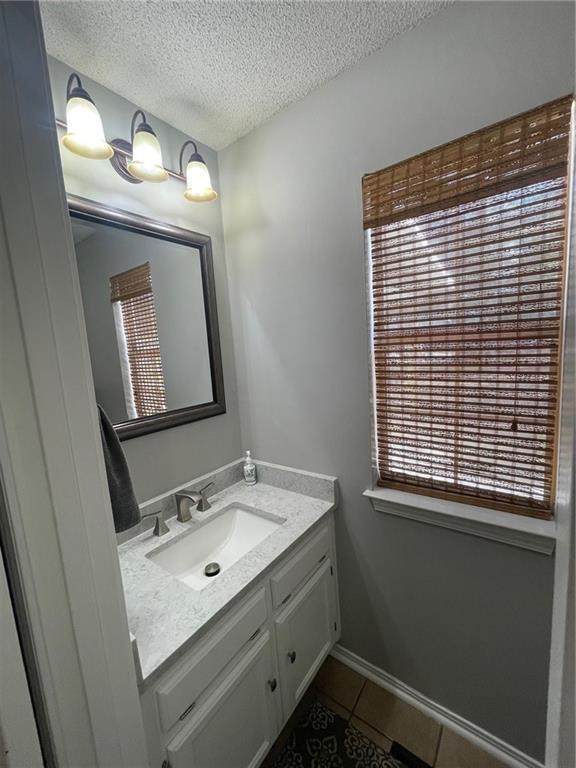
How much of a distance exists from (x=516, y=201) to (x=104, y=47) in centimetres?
136

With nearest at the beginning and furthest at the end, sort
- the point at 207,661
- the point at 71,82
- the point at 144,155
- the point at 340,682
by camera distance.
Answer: the point at 207,661 → the point at 71,82 → the point at 144,155 → the point at 340,682

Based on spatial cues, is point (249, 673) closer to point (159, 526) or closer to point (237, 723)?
point (237, 723)

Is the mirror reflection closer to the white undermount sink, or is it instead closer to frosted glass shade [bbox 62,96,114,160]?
frosted glass shade [bbox 62,96,114,160]

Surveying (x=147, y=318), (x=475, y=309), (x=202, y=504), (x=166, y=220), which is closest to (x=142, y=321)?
(x=147, y=318)

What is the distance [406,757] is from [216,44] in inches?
100

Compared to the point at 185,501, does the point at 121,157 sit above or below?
above

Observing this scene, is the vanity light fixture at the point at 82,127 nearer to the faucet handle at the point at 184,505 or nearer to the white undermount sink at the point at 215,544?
the faucet handle at the point at 184,505

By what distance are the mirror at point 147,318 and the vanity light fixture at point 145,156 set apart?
17 cm

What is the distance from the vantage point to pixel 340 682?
1.42 metres

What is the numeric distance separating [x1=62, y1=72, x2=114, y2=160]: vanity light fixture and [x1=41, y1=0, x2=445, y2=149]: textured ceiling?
0.16m

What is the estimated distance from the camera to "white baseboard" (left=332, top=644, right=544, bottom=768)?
112cm

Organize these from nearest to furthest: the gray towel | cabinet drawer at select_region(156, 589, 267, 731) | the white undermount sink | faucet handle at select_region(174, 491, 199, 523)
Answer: cabinet drawer at select_region(156, 589, 267, 731) < the gray towel < the white undermount sink < faucet handle at select_region(174, 491, 199, 523)

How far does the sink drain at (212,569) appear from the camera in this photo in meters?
1.21

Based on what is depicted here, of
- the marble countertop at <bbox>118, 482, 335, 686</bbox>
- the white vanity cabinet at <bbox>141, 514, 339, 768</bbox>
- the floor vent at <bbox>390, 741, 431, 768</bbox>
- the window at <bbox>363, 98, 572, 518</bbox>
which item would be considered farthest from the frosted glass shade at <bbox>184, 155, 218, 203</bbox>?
the floor vent at <bbox>390, 741, 431, 768</bbox>
